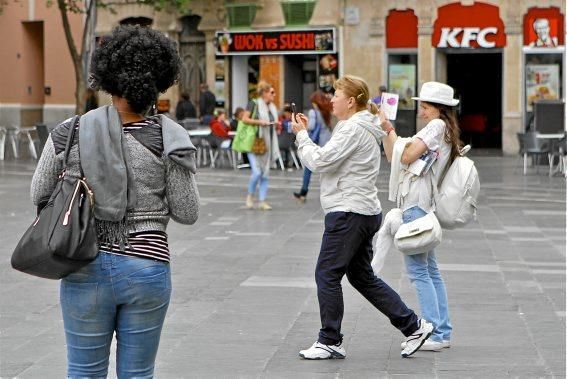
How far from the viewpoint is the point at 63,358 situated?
805 cm

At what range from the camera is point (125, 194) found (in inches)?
189

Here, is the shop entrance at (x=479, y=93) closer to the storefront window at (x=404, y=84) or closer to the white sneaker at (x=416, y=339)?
the storefront window at (x=404, y=84)

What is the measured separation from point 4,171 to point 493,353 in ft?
65.4

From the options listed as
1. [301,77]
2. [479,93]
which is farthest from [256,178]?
[301,77]

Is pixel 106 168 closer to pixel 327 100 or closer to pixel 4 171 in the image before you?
pixel 327 100

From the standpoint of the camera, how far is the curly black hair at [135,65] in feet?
15.8

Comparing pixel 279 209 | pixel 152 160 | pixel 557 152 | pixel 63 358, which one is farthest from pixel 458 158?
pixel 557 152

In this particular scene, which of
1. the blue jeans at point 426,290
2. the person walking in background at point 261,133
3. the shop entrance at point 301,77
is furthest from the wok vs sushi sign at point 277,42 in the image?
the blue jeans at point 426,290

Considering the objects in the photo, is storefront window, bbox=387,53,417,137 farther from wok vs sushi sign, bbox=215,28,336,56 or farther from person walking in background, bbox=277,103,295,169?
person walking in background, bbox=277,103,295,169

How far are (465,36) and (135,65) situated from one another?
2933 centimetres

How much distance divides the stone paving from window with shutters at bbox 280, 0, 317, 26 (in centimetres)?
1896

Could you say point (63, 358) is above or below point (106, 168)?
below

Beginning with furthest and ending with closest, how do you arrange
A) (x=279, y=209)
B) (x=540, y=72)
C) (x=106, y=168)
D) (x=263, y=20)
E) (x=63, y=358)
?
(x=263, y=20)
(x=540, y=72)
(x=279, y=209)
(x=63, y=358)
(x=106, y=168)

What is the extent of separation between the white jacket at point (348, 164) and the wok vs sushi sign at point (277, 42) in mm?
27752
